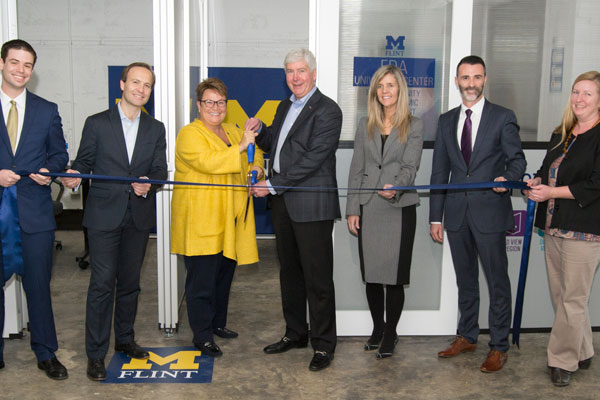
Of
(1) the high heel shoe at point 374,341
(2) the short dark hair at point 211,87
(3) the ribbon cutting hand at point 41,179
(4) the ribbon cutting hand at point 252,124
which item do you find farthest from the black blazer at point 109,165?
(1) the high heel shoe at point 374,341

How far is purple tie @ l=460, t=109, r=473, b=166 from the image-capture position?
3.81 metres

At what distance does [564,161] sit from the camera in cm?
351

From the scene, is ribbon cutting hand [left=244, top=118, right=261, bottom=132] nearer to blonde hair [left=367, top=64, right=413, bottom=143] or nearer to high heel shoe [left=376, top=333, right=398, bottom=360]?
blonde hair [left=367, top=64, right=413, bottom=143]

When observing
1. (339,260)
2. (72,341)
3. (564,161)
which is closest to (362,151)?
(339,260)

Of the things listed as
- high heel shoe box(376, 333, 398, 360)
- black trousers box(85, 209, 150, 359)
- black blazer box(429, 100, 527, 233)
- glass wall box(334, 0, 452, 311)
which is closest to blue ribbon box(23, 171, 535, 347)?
black blazer box(429, 100, 527, 233)

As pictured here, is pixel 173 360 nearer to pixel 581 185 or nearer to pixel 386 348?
pixel 386 348

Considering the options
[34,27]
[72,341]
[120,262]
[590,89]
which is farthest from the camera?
[34,27]

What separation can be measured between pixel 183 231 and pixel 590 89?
2.58m

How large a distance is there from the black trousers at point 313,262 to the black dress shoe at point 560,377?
1.35m

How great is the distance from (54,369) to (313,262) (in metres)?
1.70

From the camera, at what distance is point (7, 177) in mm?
3330

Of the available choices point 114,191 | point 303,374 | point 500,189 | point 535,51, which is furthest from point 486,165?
point 114,191

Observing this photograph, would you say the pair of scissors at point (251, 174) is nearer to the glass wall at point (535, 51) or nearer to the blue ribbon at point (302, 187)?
the blue ribbon at point (302, 187)

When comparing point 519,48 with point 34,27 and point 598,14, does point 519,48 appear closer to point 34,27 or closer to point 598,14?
point 598,14
